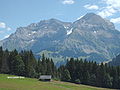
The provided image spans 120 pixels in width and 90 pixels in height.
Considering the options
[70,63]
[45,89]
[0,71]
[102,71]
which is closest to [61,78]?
[70,63]

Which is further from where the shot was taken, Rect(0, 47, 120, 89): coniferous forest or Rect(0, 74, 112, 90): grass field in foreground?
Rect(0, 47, 120, 89): coniferous forest

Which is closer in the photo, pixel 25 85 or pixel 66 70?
pixel 25 85

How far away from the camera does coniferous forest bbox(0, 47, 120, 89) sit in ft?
505

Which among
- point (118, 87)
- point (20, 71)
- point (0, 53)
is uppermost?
point (0, 53)

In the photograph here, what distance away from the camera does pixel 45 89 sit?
93.2 m

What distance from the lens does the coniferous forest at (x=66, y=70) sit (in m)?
154

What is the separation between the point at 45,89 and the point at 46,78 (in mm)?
47214

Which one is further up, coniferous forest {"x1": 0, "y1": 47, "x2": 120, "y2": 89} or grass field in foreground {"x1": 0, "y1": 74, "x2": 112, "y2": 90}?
coniferous forest {"x1": 0, "y1": 47, "x2": 120, "y2": 89}

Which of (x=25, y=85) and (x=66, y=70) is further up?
(x=66, y=70)

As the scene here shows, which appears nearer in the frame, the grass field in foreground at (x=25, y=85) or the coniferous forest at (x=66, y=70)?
the grass field in foreground at (x=25, y=85)

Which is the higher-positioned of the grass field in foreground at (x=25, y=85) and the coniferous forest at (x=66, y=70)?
the coniferous forest at (x=66, y=70)

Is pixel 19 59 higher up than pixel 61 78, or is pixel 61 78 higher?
pixel 19 59

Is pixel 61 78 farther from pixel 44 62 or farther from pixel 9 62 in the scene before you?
pixel 9 62

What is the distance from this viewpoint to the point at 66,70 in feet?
A: 539
